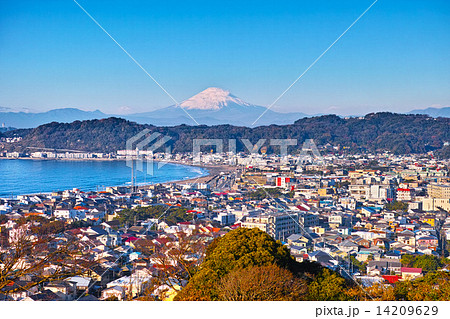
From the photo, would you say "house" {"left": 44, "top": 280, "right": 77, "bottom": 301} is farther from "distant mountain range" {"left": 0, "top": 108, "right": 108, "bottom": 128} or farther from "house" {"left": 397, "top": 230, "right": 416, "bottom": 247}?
"distant mountain range" {"left": 0, "top": 108, "right": 108, "bottom": 128}

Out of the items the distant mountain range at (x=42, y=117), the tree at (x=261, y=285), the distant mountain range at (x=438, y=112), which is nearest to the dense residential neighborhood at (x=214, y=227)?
the tree at (x=261, y=285)

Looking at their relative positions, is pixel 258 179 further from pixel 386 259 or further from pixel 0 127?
pixel 0 127

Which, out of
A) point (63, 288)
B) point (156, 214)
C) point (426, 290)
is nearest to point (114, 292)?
point (63, 288)

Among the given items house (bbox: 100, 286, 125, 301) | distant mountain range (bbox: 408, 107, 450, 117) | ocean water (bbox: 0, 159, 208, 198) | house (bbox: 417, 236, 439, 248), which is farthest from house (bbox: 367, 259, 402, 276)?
distant mountain range (bbox: 408, 107, 450, 117)

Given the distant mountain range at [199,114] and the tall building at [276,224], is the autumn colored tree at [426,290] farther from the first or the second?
the distant mountain range at [199,114]

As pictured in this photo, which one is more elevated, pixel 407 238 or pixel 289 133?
pixel 289 133

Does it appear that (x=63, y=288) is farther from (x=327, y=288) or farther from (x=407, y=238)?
(x=407, y=238)
